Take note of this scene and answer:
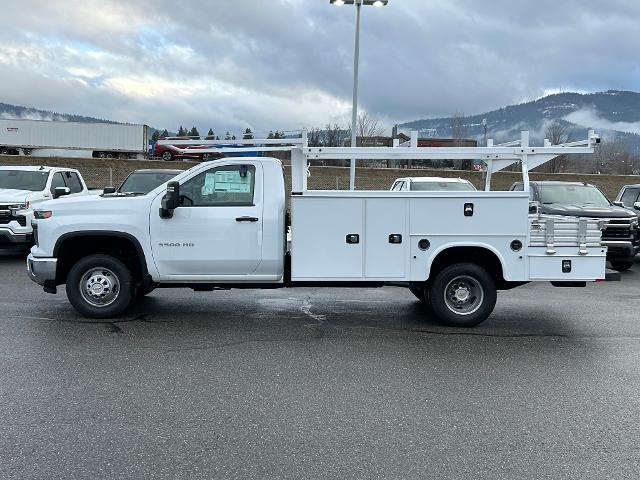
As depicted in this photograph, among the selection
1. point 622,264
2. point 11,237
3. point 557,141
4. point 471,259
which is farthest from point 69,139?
point 471,259

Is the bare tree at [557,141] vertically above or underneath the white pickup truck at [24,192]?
above

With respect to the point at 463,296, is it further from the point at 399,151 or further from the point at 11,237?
Answer: the point at 11,237

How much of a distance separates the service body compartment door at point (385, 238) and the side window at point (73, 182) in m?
9.62

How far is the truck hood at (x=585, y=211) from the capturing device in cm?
1165

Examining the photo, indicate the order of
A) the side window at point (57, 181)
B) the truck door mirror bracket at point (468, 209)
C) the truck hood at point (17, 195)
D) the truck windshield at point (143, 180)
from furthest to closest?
the side window at point (57, 181)
the truck windshield at point (143, 180)
the truck hood at point (17, 195)
the truck door mirror bracket at point (468, 209)

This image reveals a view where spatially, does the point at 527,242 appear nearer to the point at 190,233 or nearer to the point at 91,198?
the point at 190,233

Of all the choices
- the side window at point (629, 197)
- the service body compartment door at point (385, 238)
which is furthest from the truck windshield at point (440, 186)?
the side window at point (629, 197)

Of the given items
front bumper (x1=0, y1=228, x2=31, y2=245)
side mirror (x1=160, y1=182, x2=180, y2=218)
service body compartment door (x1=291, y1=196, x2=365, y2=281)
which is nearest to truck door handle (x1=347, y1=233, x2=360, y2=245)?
service body compartment door (x1=291, y1=196, x2=365, y2=281)

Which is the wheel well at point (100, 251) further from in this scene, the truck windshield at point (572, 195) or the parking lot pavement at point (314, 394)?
the truck windshield at point (572, 195)

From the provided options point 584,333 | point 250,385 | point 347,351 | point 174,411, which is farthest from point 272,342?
point 584,333

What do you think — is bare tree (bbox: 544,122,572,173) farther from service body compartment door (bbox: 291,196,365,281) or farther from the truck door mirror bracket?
service body compartment door (bbox: 291,196,365,281)

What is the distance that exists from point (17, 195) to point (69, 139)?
3867 centimetres

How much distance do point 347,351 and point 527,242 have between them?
2.57 meters

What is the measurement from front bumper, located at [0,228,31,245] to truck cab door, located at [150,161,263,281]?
623 cm
